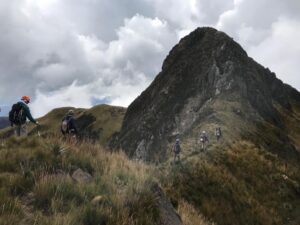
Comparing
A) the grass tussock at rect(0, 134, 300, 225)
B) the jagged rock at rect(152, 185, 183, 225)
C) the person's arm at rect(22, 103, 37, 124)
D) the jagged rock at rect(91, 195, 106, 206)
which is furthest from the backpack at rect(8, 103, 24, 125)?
the jagged rock at rect(91, 195, 106, 206)

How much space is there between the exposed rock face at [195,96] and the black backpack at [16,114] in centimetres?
2639

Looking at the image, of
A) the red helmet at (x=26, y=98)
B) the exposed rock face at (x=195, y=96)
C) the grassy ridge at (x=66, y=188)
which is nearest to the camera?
the grassy ridge at (x=66, y=188)

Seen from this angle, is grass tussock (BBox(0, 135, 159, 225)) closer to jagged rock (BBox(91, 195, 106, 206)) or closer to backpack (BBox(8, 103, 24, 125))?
jagged rock (BBox(91, 195, 106, 206))

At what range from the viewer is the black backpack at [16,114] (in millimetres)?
16672

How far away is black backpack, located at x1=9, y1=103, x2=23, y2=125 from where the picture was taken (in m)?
16.7

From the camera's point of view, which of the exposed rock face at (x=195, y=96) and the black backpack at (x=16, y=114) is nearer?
the black backpack at (x=16, y=114)

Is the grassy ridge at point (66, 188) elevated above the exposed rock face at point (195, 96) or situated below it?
below

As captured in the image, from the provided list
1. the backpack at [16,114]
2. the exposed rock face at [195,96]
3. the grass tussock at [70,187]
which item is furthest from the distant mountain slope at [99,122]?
the grass tussock at [70,187]

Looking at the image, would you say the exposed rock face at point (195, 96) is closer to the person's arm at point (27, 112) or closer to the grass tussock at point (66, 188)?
the person's arm at point (27, 112)

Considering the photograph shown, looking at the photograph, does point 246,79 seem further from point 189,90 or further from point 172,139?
point 172,139

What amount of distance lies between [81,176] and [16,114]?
8183mm

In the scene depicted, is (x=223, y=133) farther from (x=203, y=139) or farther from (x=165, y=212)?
(x=165, y=212)

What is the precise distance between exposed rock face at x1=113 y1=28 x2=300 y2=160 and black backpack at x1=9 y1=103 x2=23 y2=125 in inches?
1039

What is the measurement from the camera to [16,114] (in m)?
16.7
